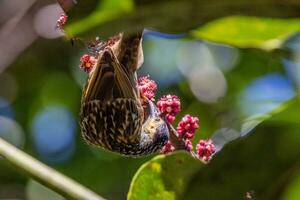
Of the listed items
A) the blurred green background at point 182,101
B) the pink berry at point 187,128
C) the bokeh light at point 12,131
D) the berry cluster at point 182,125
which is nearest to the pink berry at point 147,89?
the berry cluster at point 182,125

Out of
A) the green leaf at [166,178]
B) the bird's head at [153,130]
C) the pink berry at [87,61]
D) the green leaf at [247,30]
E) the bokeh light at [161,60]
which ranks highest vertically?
the green leaf at [247,30]

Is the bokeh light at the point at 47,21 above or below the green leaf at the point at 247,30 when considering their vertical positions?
below

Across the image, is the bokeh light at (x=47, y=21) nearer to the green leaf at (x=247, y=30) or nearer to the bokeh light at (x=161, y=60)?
the bokeh light at (x=161, y=60)

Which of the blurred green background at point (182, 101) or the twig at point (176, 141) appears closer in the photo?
the blurred green background at point (182, 101)

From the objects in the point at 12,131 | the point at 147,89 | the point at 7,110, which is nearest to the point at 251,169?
the point at 147,89

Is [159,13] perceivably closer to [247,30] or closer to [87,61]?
[247,30]

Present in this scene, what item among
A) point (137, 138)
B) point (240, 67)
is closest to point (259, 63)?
point (240, 67)

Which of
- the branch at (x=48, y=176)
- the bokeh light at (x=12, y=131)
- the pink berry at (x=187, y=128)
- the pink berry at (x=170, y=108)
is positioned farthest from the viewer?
the bokeh light at (x=12, y=131)

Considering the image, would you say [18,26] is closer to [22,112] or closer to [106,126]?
[106,126]
